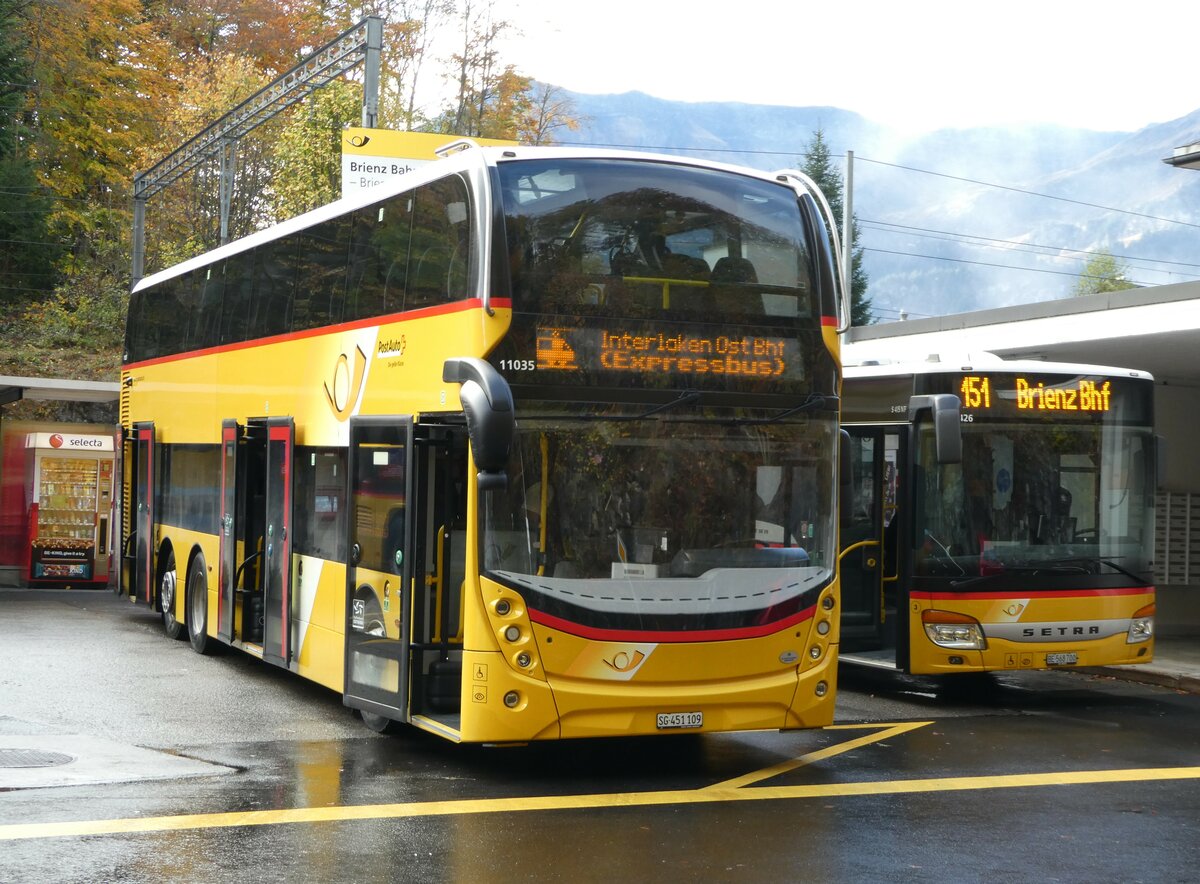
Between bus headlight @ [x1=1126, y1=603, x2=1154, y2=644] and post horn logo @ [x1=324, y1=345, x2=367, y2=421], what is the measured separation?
23.4 feet

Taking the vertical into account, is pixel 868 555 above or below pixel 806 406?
below

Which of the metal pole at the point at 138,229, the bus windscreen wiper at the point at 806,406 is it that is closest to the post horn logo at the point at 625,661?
the bus windscreen wiper at the point at 806,406

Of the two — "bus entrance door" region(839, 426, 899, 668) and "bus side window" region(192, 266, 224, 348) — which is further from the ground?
"bus side window" region(192, 266, 224, 348)

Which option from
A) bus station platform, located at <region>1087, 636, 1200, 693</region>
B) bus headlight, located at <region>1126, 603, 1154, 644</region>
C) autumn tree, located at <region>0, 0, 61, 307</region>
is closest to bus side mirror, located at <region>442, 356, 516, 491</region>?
bus headlight, located at <region>1126, 603, 1154, 644</region>

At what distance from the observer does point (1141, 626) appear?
13.6 meters

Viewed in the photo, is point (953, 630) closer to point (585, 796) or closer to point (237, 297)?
point (585, 796)

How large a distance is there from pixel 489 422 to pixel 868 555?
6420 millimetres

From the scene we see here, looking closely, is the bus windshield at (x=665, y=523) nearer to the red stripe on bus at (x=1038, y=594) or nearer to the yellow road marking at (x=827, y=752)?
the yellow road marking at (x=827, y=752)

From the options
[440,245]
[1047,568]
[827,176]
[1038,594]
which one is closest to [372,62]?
[440,245]

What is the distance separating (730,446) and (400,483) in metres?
2.25

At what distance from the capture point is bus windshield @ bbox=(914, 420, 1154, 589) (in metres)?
13.1

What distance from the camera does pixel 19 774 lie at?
9.23m

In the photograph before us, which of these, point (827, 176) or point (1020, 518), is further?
point (827, 176)

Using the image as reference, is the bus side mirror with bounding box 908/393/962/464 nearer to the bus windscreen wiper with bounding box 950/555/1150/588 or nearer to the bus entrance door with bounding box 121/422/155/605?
the bus windscreen wiper with bounding box 950/555/1150/588
